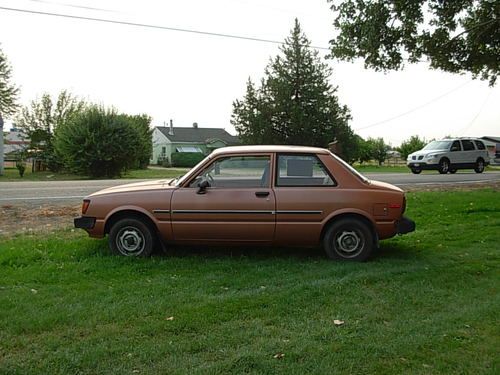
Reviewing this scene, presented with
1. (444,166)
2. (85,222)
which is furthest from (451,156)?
(85,222)

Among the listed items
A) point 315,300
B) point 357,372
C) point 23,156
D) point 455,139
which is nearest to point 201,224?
point 315,300

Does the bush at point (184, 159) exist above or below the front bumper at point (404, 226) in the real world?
above

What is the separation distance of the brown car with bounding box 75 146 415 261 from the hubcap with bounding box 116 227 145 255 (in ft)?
0.04

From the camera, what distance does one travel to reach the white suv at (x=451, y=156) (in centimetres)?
2439

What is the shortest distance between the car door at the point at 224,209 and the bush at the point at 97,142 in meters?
24.4

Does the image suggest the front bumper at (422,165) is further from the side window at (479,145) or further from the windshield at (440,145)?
the side window at (479,145)

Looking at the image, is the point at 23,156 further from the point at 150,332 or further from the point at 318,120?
the point at 150,332

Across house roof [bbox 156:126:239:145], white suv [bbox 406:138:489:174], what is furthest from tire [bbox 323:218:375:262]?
house roof [bbox 156:126:239:145]

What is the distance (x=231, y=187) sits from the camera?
631 centimetres

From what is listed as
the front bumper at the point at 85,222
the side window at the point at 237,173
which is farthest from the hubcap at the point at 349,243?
the front bumper at the point at 85,222

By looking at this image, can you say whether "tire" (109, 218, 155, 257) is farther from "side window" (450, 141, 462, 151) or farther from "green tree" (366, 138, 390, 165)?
"green tree" (366, 138, 390, 165)

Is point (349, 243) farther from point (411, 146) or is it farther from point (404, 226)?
point (411, 146)

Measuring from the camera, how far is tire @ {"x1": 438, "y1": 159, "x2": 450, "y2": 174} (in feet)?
80.0

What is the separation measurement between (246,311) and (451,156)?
2271cm
